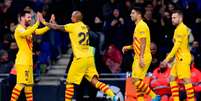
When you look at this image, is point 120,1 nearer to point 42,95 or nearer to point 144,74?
point 42,95

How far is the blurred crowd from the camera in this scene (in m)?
22.3

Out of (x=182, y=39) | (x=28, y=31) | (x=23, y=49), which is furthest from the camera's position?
(x=23, y=49)

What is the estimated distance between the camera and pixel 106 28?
23.3 meters

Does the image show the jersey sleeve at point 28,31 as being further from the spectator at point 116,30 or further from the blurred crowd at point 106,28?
the spectator at point 116,30

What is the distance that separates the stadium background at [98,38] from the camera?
2188 centimetres

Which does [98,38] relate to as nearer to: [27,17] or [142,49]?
[27,17]

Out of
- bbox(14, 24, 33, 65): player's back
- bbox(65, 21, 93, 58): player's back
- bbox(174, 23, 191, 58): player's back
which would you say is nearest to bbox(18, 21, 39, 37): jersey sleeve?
bbox(14, 24, 33, 65): player's back

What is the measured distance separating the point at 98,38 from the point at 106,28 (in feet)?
4.12

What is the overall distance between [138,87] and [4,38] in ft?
19.1

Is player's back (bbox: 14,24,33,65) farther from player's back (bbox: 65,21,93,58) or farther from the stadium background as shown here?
the stadium background

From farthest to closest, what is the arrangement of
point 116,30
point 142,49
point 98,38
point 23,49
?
1. point 116,30
2. point 98,38
3. point 23,49
4. point 142,49

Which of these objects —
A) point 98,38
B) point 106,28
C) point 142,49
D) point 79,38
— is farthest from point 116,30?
point 142,49

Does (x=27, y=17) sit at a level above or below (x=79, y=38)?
above

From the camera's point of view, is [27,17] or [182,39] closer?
[182,39]
